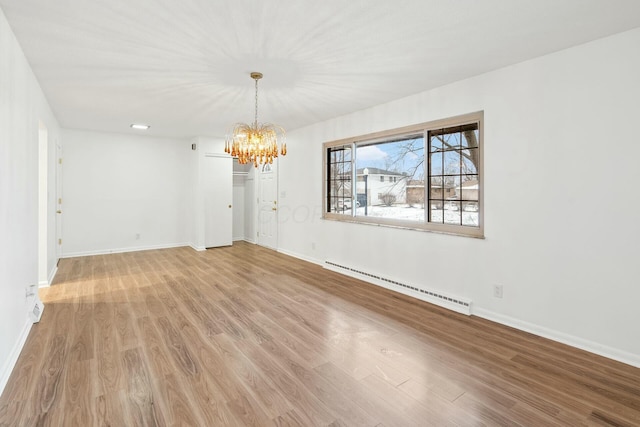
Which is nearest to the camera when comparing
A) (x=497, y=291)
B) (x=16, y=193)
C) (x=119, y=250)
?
(x=16, y=193)

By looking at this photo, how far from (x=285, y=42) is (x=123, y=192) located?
570cm

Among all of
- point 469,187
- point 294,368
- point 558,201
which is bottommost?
point 294,368

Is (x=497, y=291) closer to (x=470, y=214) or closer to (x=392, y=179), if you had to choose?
(x=470, y=214)

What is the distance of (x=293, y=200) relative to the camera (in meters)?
6.32

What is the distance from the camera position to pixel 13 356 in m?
2.38

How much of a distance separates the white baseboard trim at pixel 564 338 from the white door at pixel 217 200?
5.62 m

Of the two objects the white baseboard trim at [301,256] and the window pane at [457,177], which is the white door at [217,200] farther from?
the window pane at [457,177]

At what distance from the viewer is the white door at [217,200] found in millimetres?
7098

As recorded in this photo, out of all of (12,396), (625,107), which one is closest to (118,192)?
(12,396)

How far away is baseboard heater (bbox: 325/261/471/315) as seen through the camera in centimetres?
347

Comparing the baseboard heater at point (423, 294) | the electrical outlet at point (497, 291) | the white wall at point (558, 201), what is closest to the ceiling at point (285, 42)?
the white wall at point (558, 201)

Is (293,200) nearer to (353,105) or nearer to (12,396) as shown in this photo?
(353,105)

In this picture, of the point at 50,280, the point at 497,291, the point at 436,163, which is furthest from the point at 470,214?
the point at 50,280

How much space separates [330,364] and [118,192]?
6.25 metres
